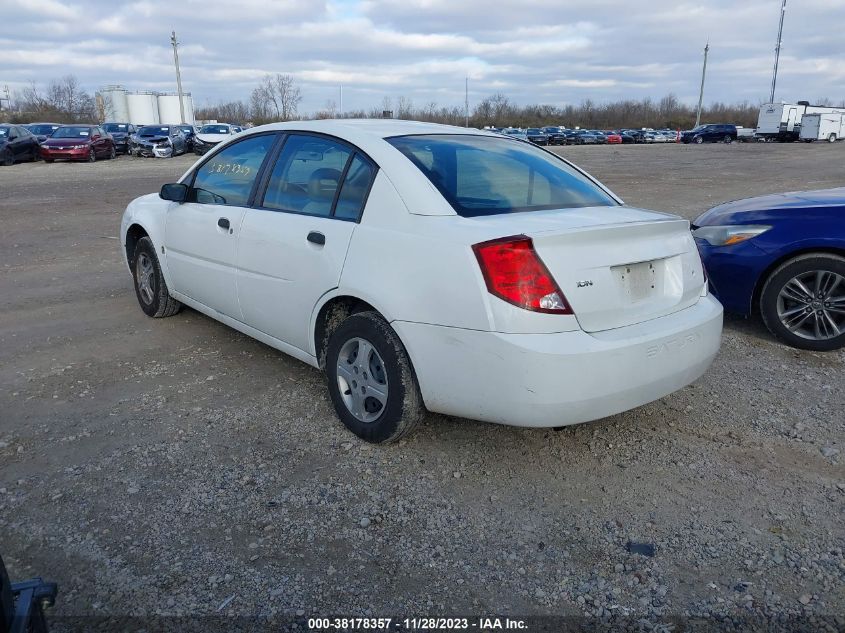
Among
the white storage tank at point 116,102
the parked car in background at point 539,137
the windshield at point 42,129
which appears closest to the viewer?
the windshield at point 42,129

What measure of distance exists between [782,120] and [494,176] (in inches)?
2623

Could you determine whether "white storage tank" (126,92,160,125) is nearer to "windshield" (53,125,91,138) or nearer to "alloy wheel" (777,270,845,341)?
"windshield" (53,125,91,138)

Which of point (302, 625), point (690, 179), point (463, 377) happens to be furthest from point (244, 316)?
point (690, 179)

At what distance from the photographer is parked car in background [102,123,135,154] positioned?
33.9 m

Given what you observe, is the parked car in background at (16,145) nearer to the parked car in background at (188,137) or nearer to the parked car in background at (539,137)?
the parked car in background at (188,137)

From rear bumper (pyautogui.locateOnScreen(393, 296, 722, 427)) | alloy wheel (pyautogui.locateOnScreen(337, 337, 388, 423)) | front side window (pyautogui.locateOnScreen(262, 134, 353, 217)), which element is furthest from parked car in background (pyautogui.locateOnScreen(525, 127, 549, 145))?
rear bumper (pyautogui.locateOnScreen(393, 296, 722, 427))

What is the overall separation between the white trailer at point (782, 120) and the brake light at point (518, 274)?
67.2 metres

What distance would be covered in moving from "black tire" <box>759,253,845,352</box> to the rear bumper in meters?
2.24

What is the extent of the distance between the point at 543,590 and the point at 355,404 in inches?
57.8

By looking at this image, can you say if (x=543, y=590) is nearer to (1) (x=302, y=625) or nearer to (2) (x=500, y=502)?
(2) (x=500, y=502)

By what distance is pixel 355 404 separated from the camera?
3.59 meters

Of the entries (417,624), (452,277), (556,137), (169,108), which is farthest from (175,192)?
(169,108)

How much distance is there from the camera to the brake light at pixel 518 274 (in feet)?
9.37

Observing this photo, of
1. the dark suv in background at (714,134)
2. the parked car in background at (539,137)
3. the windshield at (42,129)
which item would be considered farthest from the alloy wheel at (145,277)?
the dark suv in background at (714,134)
